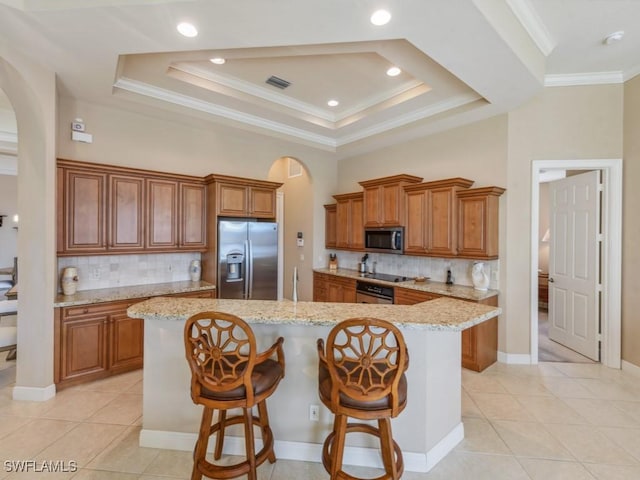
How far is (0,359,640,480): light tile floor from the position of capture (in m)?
2.04

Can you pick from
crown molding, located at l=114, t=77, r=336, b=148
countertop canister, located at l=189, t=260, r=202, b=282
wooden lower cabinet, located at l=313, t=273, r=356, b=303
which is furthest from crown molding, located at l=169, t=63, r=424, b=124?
wooden lower cabinet, located at l=313, t=273, r=356, b=303

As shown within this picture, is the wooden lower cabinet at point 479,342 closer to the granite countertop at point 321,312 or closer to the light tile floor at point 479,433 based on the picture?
the light tile floor at point 479,433

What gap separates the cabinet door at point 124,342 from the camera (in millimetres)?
3279

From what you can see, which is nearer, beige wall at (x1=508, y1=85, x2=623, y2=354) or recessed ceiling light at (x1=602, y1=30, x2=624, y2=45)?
recessed ceiling light at (x1=602, y1=30, x2=624, y2=45)

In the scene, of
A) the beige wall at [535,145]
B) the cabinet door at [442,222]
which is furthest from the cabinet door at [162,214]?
the beige wall at [535,145]

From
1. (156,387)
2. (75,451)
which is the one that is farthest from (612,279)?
(75,451)

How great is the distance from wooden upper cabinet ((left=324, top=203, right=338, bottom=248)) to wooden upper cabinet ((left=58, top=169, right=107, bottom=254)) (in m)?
3.53

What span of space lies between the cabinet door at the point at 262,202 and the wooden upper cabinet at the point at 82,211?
5.66 ft

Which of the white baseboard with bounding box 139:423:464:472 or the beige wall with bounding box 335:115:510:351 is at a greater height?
the beige wall with bounding box 335:115:510:351

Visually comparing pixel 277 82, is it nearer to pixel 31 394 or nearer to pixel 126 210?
pixel 126 210

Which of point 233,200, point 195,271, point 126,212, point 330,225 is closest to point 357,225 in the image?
point 330,225

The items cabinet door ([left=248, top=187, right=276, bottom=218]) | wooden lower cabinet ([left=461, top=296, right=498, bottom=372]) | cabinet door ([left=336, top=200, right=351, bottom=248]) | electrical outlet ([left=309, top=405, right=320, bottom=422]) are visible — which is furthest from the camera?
cabinet door ([left=336, top=200, right=351, bottom=248])

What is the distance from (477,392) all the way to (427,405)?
1405 mm

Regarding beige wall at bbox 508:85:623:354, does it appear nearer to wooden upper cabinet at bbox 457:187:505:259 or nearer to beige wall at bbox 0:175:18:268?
wooden upper cabinet at bbox 457:187:505:259
